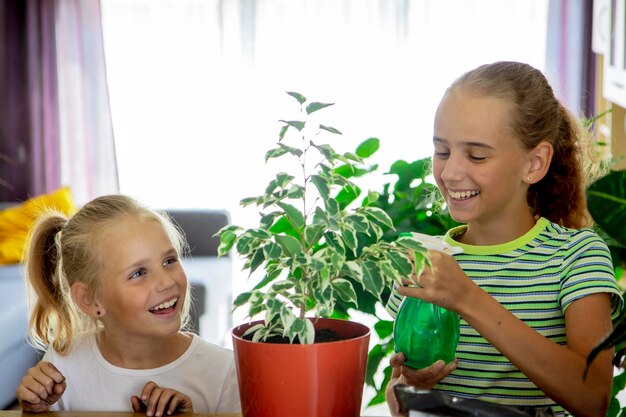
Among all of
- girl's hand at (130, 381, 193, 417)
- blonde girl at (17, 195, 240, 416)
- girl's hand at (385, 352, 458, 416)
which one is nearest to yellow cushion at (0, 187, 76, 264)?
blonde girl at (17, 195, 240, 416)

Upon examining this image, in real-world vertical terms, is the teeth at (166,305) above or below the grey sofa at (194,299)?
above

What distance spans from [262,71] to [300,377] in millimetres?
4716

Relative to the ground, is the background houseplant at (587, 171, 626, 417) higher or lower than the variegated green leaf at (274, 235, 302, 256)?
higher

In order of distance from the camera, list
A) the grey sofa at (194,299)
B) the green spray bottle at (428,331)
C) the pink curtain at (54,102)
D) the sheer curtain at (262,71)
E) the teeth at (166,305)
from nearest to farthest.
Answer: the green spray bottle at (428,331)
the teeth at (166,305)
the grey sofa at (194,299)
the sheer curtain at (262,71)
the pink curtain at (54,102)

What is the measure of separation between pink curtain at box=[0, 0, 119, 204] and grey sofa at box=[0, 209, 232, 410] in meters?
1.17

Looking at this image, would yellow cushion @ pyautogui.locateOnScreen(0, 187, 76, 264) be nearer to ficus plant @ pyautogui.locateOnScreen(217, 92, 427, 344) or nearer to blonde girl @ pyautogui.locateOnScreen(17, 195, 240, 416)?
blonde girl @ pyautogui.locateOnScreen(17, 195, 240, 416)

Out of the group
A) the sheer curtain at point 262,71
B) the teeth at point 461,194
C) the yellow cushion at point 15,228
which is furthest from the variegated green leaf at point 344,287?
the sheer curtain at point 262,71

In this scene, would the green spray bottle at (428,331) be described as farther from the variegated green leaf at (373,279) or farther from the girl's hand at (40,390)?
the girl's hand at (40,390)

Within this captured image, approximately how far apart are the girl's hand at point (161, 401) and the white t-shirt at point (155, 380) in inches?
9.9

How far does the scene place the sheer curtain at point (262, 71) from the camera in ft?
17.8

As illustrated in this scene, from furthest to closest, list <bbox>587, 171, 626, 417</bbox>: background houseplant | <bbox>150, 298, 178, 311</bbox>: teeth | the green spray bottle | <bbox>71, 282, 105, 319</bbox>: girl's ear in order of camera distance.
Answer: <bbox>71, 282, 105, 319</bbox>: girl's ear → <bbox>150, 298, 178, 311</bbox>: teeth → the green spray bottle → <bbox>587, 171, 626, 417</bbox>: background houseplant

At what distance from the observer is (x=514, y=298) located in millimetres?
1417

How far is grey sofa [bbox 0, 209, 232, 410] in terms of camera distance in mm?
3453

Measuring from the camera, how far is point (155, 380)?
65.8 inches
